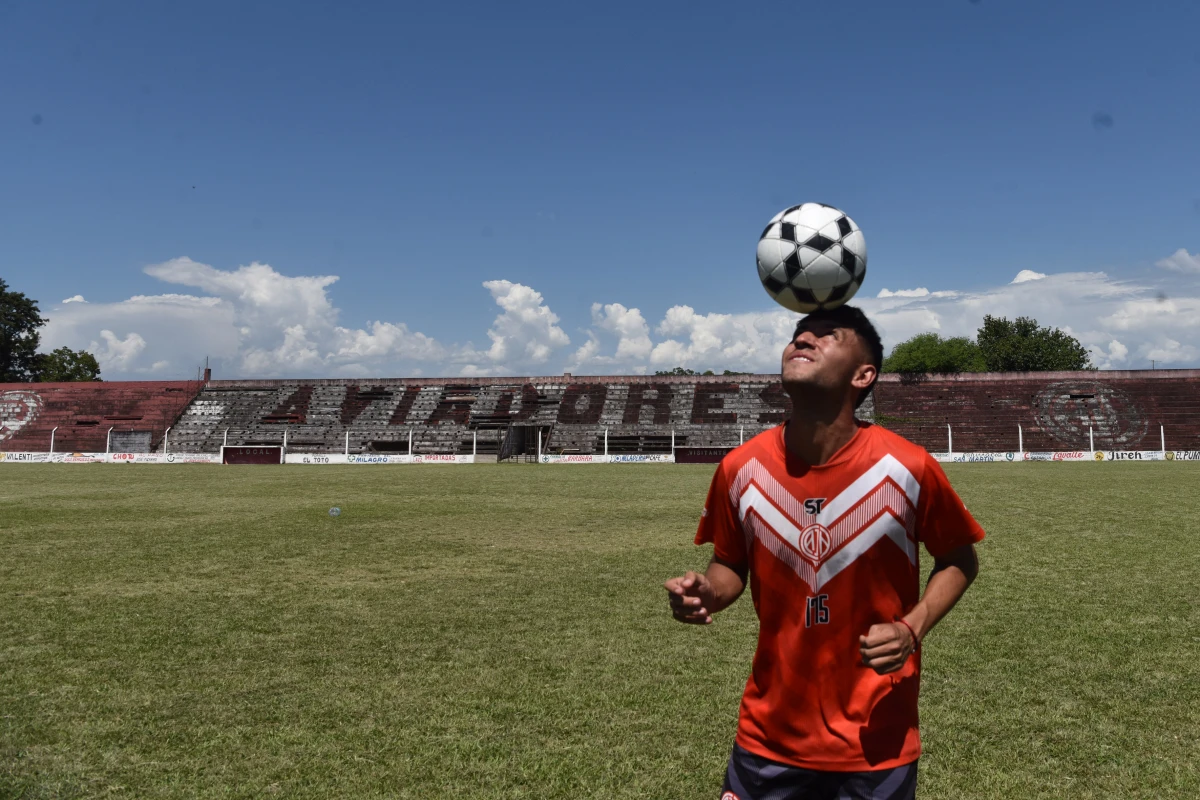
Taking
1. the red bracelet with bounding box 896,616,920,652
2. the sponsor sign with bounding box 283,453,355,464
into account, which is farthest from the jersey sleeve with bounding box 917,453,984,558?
the sponsor sign with bounding box 283,453,355,464

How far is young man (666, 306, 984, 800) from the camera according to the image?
2484 mm

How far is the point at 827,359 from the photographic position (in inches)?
106

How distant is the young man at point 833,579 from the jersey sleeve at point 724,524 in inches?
1.6

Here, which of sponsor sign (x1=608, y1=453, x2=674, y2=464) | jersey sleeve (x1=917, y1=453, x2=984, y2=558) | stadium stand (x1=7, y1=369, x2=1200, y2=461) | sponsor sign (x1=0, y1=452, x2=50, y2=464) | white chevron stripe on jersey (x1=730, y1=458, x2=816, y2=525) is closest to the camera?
jersey sleeve (x1=917, y1=453, x2=984, y2=558)

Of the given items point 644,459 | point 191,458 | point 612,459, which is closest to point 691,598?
point 644,459

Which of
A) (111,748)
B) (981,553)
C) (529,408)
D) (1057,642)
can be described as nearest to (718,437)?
(529,408)

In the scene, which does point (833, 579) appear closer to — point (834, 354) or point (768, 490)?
point (768, 490)

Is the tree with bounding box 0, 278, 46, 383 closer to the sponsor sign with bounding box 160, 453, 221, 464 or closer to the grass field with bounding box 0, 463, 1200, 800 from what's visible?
the sponsor sign with bounding box 160, 453, 221, 464

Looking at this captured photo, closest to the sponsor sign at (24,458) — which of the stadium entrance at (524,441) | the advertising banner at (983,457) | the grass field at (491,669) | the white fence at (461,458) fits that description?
the white fence at (461,458)

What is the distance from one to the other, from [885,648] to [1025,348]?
348ft

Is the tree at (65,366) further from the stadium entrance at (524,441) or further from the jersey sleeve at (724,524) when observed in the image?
the jersey sleeve at (724,524)

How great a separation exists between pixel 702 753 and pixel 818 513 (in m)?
2.70

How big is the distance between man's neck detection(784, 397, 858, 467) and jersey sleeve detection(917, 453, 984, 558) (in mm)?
278

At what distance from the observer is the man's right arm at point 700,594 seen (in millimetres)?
2639
